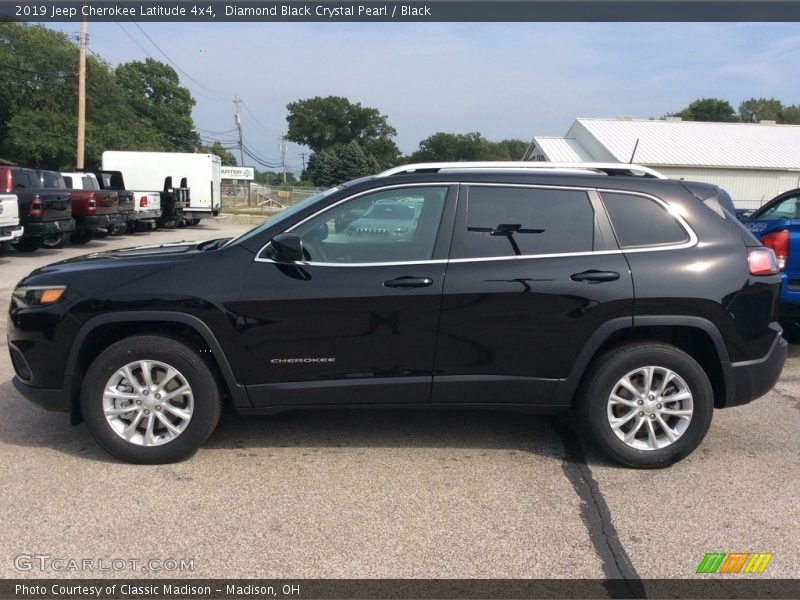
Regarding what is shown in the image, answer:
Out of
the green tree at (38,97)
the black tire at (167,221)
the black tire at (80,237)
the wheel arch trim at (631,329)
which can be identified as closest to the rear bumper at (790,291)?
the wheel arch trim at (631,329)

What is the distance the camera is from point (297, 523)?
11.1ft

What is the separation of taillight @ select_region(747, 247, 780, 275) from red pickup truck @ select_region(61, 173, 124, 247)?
14.7 m

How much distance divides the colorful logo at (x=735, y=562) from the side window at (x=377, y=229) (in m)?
2.14

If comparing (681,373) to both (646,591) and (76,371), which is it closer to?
(646,591)

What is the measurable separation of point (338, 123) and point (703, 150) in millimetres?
57446

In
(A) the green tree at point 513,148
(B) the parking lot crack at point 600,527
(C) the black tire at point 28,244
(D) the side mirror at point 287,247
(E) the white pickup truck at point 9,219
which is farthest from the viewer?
(A) the green tree at point 513,148

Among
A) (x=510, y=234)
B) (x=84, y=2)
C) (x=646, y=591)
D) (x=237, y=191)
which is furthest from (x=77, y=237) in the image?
(x=237, y=191)

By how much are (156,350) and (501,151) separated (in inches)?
3802

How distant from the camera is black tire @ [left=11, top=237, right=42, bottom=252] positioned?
14.5m

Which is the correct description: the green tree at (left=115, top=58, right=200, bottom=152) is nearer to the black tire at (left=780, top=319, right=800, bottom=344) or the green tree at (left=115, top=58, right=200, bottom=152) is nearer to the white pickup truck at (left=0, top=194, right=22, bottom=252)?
the white pickup truck at (left=0, top=194, right=22, bottom=252)

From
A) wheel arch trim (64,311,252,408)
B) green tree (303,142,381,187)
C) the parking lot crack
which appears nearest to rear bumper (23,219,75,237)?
wheel arch trim (64,311,252,408)

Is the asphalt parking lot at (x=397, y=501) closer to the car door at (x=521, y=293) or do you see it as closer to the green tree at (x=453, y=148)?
the car door at (x=521, y=293)

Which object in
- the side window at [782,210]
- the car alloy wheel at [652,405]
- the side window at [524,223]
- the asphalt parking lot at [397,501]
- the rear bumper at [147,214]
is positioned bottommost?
the asphalt parking lot at [397,501]

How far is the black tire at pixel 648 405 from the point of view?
401 cm
